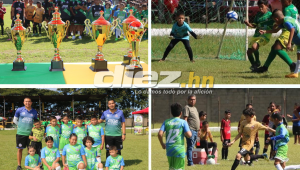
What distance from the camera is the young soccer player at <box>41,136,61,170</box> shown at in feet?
20.9

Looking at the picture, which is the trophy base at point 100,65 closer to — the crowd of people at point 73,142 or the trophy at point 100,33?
the trophy at point 100,33

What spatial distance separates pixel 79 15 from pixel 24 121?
22.7 feet

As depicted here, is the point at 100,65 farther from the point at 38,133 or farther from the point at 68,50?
the point at 68,50

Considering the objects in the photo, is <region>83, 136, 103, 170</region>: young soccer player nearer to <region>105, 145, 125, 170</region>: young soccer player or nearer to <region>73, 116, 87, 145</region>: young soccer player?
<region>105, 145, 125, 170</region>: young soccer player

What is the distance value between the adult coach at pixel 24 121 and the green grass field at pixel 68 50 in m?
2.78

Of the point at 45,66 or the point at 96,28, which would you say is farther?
the point at 45,66

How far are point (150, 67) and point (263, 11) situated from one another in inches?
106

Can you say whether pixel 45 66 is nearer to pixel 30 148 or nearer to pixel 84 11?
pixel 30 148

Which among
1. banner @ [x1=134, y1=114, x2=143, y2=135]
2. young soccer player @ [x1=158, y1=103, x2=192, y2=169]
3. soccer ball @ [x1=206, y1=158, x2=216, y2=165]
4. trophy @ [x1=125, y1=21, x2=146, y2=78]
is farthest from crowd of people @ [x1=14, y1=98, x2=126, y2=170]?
banner @ [x1=134, y1=114, x2=143, y2=135]

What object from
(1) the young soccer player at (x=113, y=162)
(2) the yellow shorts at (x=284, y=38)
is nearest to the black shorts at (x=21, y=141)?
(1) the young soccer player at (x=113, y=162)

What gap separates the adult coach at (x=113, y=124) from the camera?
6.64 metres

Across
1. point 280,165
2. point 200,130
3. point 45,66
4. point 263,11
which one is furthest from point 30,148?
point 263,11

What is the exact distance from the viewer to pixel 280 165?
6.00 meters

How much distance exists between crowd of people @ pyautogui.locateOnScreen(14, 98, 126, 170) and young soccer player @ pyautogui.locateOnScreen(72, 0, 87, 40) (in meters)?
6.05
